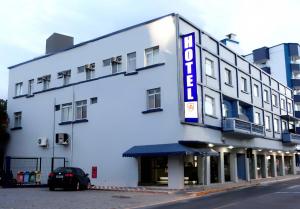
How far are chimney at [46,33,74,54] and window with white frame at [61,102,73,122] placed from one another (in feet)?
24.5

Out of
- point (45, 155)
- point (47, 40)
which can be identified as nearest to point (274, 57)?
point (47, 40)

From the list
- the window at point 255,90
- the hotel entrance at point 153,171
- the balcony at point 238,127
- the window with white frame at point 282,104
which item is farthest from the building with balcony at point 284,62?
the hotel entrance at point 153,171

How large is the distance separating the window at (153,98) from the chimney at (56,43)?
46.2 feet

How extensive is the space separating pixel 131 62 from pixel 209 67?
5.71m

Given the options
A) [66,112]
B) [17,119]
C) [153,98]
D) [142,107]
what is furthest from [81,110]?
[17,119]

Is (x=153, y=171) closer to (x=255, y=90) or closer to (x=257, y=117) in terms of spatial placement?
(x=257, y=117)

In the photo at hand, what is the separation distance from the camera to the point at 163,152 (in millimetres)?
23297

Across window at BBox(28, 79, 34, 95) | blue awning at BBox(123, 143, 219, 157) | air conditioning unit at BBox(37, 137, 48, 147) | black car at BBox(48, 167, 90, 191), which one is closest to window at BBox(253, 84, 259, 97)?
blue awning at BBox(123, 143, 219, 157)

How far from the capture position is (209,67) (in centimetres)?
2867

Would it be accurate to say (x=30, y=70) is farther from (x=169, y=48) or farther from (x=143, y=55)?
(x=169, y=48)

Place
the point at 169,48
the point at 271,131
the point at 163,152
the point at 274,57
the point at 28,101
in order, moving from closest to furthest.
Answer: the point at 163,152, the point at 169,48, the point at 28,101, the point at 271,131, the point at 274,57

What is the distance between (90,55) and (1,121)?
11.3 m

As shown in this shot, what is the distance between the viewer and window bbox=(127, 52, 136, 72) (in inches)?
1094

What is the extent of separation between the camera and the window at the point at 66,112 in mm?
31331
